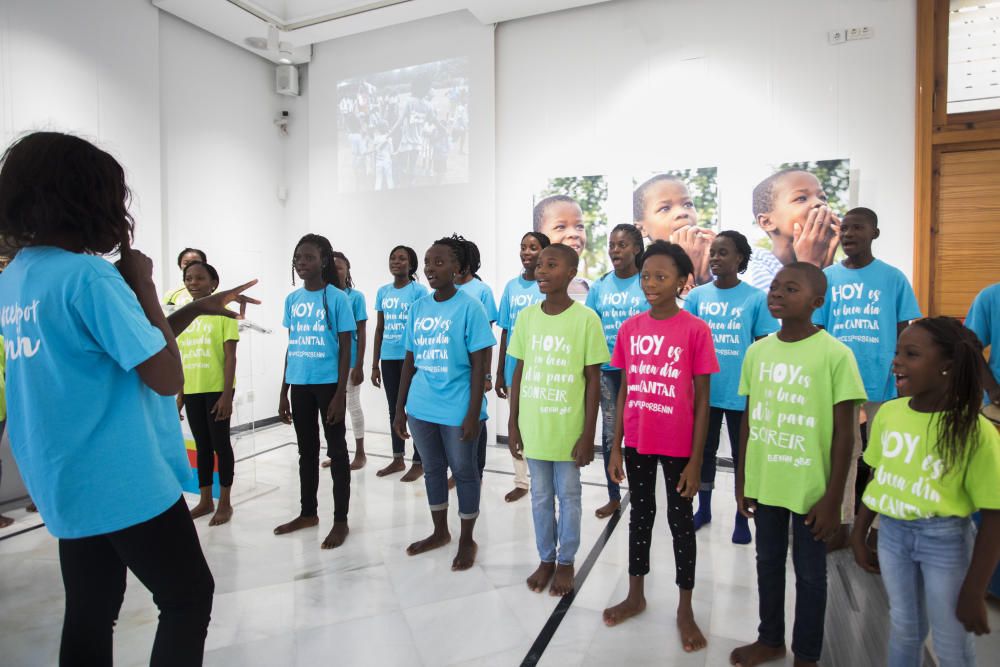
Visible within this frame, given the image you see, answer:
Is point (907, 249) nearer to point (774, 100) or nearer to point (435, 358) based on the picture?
point (774, 100)

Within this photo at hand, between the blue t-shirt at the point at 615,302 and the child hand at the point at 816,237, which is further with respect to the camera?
the child hand at the point at 816,237

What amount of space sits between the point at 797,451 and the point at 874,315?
4.70 ft

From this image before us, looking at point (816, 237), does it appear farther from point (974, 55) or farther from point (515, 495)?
point (515, 495)

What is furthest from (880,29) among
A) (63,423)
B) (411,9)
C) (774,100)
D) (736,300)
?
(63,423)

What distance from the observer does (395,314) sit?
4.12 m

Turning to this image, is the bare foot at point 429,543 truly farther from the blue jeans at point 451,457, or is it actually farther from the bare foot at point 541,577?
the bare foot at point 541,577

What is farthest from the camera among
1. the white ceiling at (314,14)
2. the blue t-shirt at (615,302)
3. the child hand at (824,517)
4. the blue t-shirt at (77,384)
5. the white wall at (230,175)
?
the white wall at (230,175)

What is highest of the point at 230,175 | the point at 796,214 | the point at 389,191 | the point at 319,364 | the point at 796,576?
the point at 230,175

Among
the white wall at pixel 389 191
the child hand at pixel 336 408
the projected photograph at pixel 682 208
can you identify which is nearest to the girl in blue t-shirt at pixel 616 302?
the projected photograph at pixel 682 208

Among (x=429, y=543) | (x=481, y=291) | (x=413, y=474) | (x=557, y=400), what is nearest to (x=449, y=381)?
(x=557, y=400)

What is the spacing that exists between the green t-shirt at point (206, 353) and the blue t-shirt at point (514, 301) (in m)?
1.57

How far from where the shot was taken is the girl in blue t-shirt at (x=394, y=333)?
160 inches

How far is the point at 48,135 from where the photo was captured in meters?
1.12

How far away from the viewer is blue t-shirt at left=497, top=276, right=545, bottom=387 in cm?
360
